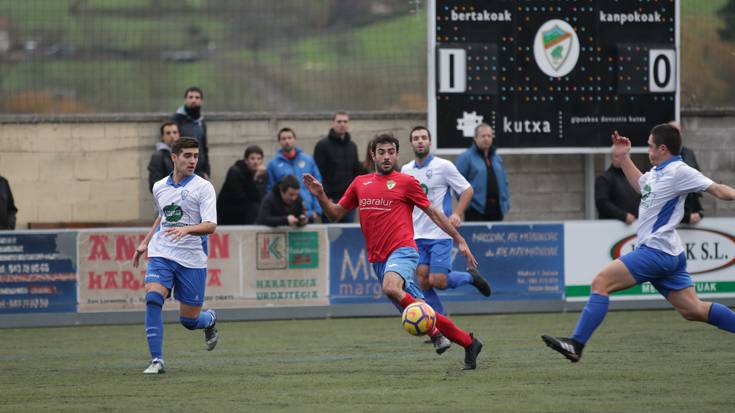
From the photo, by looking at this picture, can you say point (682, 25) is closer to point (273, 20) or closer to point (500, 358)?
point (273, 20)

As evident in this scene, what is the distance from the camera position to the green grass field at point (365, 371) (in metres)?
8.00

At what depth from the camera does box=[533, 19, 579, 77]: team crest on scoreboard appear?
1644 centimetres

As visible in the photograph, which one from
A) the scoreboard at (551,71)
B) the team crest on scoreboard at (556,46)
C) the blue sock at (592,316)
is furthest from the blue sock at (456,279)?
the team crest on scoreboard at (556,46)

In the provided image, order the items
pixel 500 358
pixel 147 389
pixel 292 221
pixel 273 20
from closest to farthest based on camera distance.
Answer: pixel 147 389, pixel 500 358, pixel 292 221, pixel 273 20

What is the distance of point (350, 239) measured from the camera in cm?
1498

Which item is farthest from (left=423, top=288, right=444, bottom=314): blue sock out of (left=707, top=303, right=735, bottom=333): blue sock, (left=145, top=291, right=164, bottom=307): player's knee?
(left=707, top=303, right=735, bottom=333): blue sock

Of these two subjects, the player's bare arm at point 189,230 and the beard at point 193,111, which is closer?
the player's bare arm at point 189,230

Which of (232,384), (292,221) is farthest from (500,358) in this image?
(292,221)

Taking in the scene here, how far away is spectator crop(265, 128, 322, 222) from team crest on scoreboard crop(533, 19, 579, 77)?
3478 millimetres

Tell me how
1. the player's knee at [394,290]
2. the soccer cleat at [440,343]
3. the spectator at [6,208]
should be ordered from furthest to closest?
the spectator at [6,208]
the soccer cleat at [440,343]
the player's knee at [394,290]

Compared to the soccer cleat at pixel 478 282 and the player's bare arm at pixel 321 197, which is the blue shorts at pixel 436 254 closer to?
the soccer cleat at pixel 478 282

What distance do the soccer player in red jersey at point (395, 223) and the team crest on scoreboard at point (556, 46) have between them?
23.6 ft

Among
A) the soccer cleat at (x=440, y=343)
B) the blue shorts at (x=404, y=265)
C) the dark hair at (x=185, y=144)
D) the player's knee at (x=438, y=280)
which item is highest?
the dark hair at (x=185, y=144)

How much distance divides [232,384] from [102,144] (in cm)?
868
